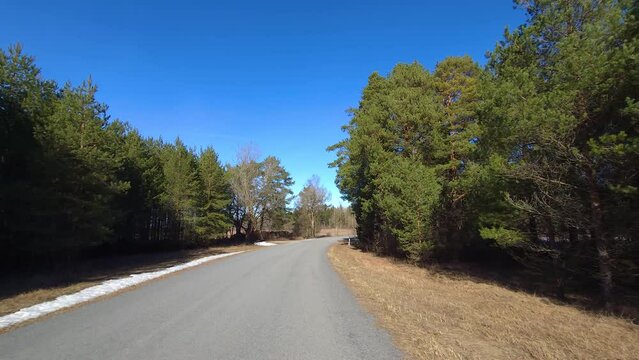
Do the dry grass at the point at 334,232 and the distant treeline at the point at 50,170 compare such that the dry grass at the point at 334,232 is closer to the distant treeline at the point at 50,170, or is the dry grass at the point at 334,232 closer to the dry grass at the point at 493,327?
the distant treeline at the point at 50,170

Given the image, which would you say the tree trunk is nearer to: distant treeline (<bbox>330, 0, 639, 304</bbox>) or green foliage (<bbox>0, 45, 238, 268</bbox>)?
distant treeline (<bbox>330, 0, 639, 304</bbox>)

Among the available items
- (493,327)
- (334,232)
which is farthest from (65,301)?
(334,232)

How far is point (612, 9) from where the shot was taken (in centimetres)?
1166

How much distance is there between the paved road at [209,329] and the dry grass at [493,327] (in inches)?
26.8

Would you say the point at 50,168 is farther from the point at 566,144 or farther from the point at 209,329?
the point at 566,144

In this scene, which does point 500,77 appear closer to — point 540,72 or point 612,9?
point 540,72

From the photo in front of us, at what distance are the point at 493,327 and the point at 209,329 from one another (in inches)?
219

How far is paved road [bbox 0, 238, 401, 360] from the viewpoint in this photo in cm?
591

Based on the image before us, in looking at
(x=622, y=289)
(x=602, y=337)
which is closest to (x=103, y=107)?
(x=602, y=337)

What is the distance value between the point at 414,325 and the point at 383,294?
159 inches

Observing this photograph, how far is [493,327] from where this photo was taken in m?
8.10

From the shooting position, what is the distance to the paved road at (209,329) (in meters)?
5.91

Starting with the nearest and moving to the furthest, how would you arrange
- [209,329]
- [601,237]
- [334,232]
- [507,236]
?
[209,329], [601,237], [507,236], [334,232]

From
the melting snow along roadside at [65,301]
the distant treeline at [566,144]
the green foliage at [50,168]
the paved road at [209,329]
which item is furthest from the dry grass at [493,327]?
the green foliage at [50,168]
